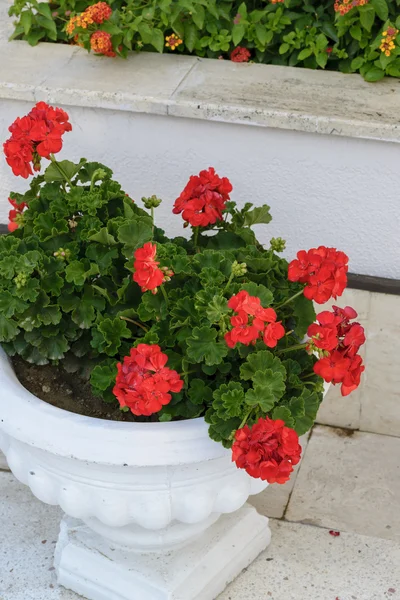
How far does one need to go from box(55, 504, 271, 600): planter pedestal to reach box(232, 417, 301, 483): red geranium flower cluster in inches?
21.2

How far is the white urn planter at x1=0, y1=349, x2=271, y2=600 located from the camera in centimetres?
157

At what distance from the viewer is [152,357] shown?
1.50 meters

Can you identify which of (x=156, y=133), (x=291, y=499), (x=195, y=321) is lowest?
(x=291, y=499)

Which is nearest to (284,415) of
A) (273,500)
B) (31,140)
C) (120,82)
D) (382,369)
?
(31,140)

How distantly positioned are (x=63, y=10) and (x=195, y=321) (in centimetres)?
168

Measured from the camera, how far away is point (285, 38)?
2.74 metres

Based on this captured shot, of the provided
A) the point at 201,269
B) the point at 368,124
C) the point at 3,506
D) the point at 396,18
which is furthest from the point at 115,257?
the point at 396,18

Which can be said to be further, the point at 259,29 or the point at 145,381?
the point at 259,29

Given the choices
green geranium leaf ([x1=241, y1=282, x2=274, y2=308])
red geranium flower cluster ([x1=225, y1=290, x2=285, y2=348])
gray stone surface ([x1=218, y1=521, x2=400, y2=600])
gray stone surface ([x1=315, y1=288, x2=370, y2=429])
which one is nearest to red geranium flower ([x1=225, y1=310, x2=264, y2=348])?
red geranium flower cluster ([x1=225, y1=290, x2=285, y2=348])

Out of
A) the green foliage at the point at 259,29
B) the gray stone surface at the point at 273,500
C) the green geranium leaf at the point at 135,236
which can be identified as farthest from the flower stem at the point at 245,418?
the green foliage at the point at 259,29

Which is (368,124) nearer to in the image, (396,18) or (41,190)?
(396,18)

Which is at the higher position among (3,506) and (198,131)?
(198,131)

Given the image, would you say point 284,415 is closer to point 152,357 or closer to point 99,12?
point 152,357

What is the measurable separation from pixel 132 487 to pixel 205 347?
289mm
